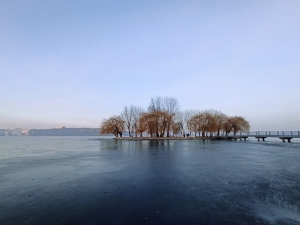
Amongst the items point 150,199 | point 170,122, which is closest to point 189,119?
point 170,122

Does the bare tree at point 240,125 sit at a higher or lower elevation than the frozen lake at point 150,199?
higher

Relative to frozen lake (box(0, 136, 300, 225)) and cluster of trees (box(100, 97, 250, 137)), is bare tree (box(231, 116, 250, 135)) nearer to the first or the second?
cluster of trees (box(100, 97, 250, 137))

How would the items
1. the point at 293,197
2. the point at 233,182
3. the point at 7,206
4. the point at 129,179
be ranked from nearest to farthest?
the point at 7,206 < the point at 293,197 < the point at 233,182 < the point at 129,179

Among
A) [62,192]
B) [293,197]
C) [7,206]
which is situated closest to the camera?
[7,206]

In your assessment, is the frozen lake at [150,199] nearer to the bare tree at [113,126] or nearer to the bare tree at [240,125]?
the bare tree at [113,126]

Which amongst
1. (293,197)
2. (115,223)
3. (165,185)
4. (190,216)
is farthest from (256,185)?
(115,223)

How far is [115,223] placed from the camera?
387 cm

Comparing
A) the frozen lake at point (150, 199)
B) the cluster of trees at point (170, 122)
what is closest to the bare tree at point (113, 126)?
the cluster of trees at point (170, 122)

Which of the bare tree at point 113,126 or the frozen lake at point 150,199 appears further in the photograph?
the bare tree at point 113,126

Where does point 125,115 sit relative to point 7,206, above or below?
above

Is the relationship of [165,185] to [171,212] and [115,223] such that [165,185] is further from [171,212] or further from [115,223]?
[115,223]

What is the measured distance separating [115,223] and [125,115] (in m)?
63.2

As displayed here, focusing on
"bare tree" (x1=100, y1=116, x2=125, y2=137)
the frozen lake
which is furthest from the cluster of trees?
the frozen lake

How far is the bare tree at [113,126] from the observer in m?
62.6
